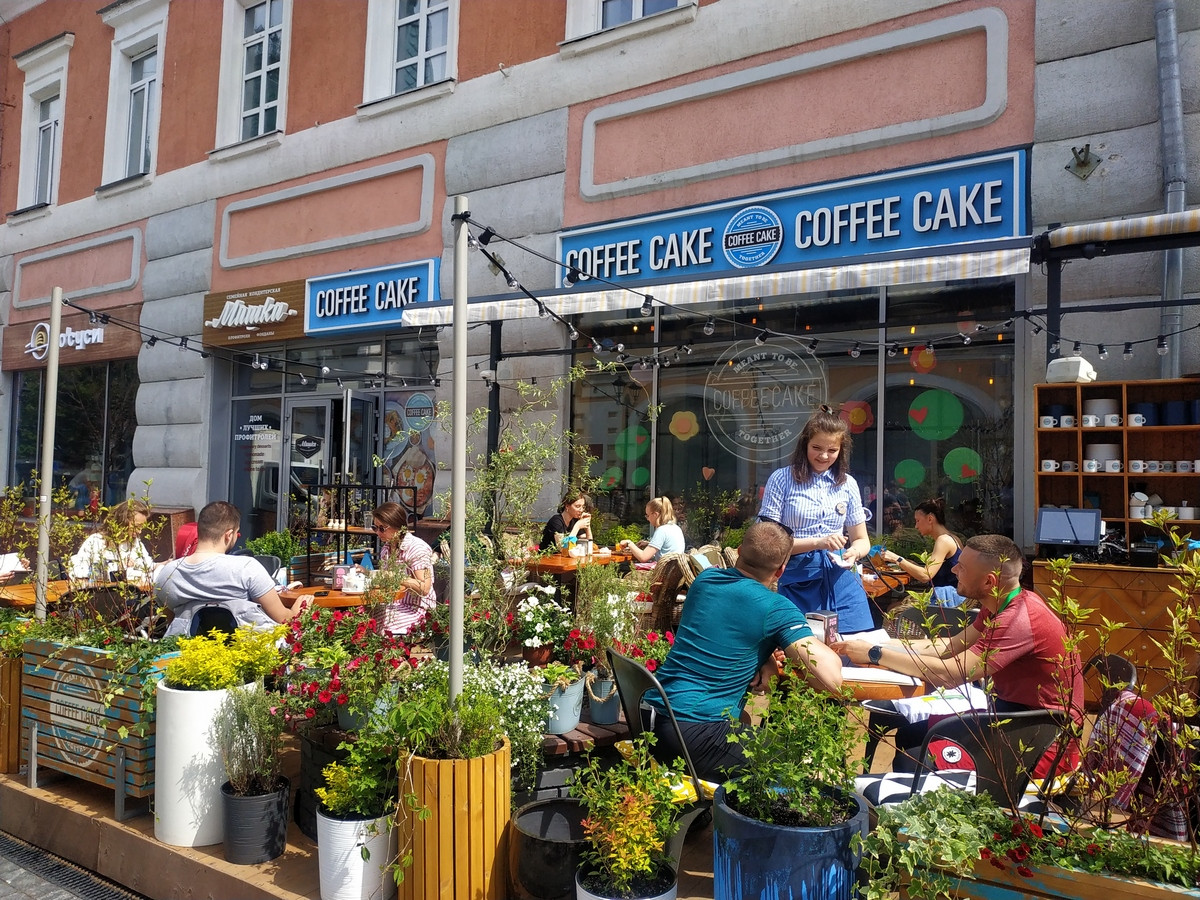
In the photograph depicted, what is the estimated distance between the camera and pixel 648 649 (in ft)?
13.9

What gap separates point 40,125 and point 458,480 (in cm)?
1847

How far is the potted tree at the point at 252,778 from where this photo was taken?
338cm

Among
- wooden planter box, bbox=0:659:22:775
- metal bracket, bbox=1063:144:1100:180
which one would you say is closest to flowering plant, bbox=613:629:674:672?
wooden planter box, bbox=0:659:22:775

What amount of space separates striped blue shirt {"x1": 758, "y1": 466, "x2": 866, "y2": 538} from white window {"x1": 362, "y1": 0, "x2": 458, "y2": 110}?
878cm

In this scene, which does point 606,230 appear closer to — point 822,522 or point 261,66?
point 822,522

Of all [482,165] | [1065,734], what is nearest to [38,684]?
[1065,734]

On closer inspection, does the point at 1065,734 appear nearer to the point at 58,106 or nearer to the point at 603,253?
the point at 603,253

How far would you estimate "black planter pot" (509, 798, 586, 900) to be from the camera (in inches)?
116

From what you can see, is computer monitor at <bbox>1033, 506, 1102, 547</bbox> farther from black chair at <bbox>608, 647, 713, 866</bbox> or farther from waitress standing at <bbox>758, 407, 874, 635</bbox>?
black chair at <bbox>608, 647, 713, 866</bbox>

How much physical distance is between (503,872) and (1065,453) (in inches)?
218

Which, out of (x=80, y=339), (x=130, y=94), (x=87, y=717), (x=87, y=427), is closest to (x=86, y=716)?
(x=87, y=717)

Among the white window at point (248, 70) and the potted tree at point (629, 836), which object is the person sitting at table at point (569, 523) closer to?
the potted tree at point (629, 836)

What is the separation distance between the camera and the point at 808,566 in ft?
15.1

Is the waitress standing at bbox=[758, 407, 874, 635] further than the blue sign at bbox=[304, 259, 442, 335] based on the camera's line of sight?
No
